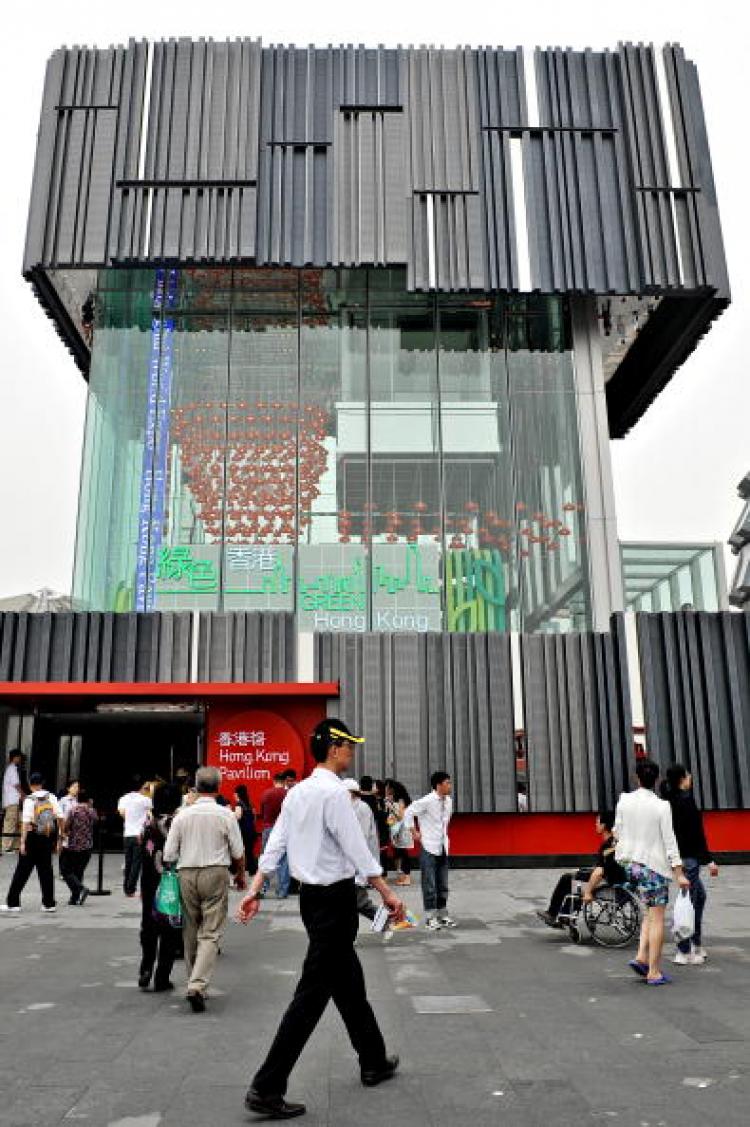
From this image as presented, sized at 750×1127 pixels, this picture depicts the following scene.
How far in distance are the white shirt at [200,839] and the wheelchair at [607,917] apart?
4302 millimetres

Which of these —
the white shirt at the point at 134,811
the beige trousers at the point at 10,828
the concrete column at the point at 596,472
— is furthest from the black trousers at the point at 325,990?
the concrete column at the point at 596,472

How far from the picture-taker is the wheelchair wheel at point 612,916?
9133mm

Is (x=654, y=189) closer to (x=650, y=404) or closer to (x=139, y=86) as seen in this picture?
(x=650, y=404)

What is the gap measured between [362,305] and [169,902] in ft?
56.1

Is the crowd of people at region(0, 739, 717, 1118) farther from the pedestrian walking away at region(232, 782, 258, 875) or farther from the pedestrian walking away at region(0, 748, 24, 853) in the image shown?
the pedestrian walking away at region(0, 748, 24, 853)

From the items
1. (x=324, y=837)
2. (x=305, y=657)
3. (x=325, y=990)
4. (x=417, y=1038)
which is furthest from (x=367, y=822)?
(x=325, y=990)

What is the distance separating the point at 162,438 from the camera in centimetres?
2056

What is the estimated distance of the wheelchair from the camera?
9.14 metres

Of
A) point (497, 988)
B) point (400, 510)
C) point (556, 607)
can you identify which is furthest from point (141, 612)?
point (497, 988)

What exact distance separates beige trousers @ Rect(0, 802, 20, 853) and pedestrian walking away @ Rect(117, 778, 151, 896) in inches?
215

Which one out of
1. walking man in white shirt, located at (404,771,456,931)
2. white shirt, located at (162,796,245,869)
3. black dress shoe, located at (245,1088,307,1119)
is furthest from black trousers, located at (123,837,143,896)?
black dress shoe, located at (245,1088,307,1119)

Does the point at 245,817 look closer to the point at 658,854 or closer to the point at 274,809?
the point at 274,809

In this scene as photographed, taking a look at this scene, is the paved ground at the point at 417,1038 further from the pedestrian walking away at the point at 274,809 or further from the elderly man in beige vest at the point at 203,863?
the pedestrian walking away at the point at 274,809

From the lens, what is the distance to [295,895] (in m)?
14.0
